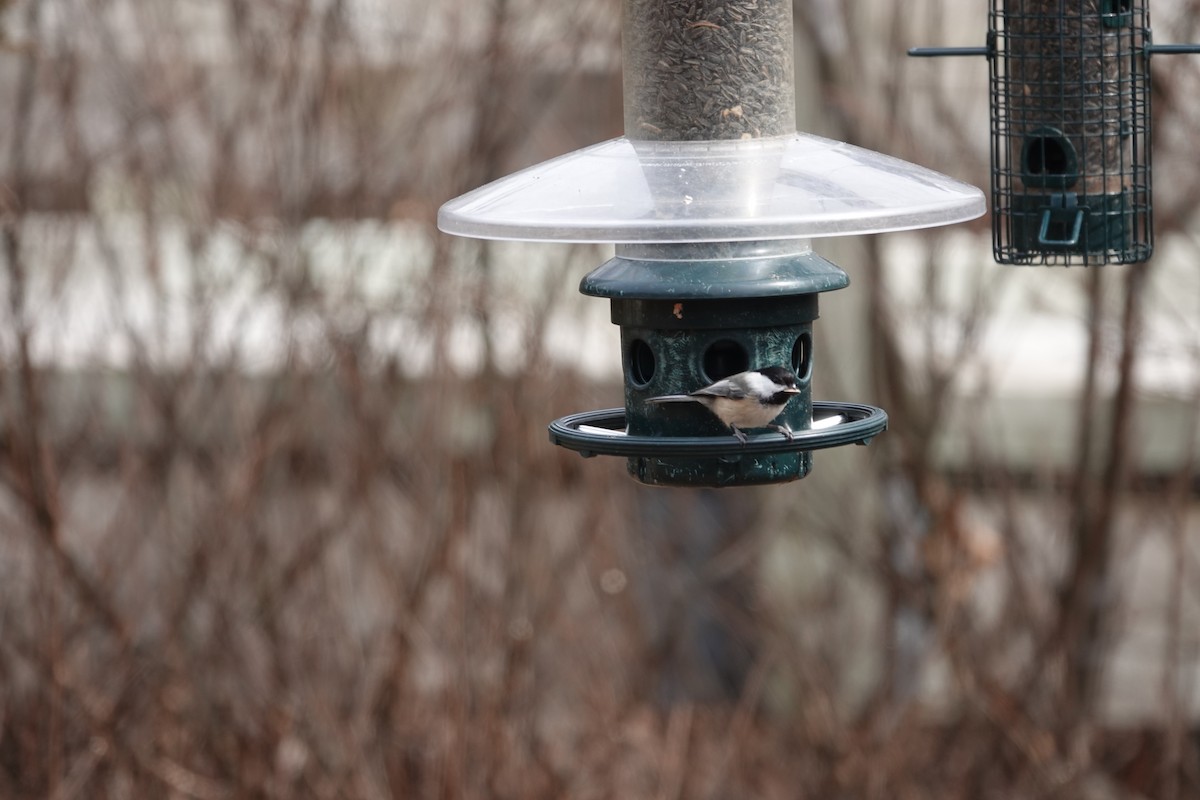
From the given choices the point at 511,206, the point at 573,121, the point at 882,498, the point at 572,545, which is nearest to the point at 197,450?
the point at 572,545

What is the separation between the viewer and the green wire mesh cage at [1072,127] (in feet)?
11.3

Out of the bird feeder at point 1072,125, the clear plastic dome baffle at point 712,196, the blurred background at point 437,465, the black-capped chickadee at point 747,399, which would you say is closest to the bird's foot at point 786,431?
the black-capped chickadee at point 747,399

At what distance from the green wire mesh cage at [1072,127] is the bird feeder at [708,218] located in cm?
70

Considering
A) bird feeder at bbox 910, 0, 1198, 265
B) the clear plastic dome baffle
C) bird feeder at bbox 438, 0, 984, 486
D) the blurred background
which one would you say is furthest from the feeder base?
the blurred background

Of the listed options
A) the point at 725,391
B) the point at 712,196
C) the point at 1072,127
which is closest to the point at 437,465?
the point at 1072,127

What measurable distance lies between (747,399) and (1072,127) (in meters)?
1.32

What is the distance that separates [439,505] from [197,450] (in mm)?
917

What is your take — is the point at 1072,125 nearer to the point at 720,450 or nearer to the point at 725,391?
the point at 725,391

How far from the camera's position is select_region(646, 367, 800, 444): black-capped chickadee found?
2.72 m

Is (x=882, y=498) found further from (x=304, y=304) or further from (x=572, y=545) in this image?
(x=304, y=304)

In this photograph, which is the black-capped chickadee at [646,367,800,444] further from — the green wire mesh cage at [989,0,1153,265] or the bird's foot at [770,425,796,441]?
the green wire mesh cage at [989,0,1153,265]

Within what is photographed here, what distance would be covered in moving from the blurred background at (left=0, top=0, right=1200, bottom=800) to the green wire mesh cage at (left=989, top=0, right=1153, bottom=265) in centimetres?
194

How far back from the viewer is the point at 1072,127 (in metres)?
3.51

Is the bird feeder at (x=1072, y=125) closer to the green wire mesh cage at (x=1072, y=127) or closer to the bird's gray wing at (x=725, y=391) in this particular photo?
the green wire mesh cage at (x=1072, y=127)
